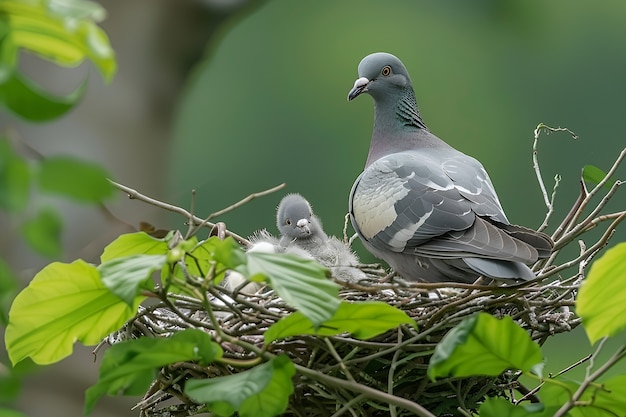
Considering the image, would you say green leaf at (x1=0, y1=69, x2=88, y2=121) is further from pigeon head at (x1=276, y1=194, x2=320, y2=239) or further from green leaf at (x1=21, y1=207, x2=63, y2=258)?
pigeon head at (x1=276, y1=194, x2=320, y2=239)

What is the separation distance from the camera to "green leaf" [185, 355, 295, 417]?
74 centimetres

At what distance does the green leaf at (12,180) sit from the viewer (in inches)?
14.2

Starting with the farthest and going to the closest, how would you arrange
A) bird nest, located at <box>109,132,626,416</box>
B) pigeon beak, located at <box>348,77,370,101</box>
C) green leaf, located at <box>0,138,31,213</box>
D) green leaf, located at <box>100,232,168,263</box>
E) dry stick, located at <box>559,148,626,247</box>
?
pigeon beak, located at <box>348,77,370,101</box> < dry stick, located at <box>559,148,626,247</box> < bird nest, located at <box>109,132,626,416</box> < green leaf, located at <box>100,232,168,263</box> < green leaf, located at <box>0,138,31,213</box>

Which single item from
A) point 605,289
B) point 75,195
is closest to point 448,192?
point 605,289

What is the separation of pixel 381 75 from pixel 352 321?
100 centimetres

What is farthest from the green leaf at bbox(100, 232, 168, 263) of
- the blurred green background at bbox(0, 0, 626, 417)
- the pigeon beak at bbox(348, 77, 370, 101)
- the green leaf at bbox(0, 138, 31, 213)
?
the blurred green background at bbox(0, 0, 626, 417)

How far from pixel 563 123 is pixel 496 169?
290 mm

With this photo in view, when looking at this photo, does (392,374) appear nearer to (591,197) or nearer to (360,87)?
(591,197)

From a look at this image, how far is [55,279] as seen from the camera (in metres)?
0.81

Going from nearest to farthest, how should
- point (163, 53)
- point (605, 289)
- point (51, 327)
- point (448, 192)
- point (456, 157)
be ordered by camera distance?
1. point (605, 289)
2. point (51, 327)
3. point (448, 192)
4. point (456, 157)
5. point (163, 53)

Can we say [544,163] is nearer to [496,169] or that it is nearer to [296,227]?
[496,169]

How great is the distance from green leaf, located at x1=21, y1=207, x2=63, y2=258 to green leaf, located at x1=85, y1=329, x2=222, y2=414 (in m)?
0.41

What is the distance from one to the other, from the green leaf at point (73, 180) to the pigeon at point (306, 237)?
3.64ft

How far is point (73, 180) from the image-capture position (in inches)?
14.9
